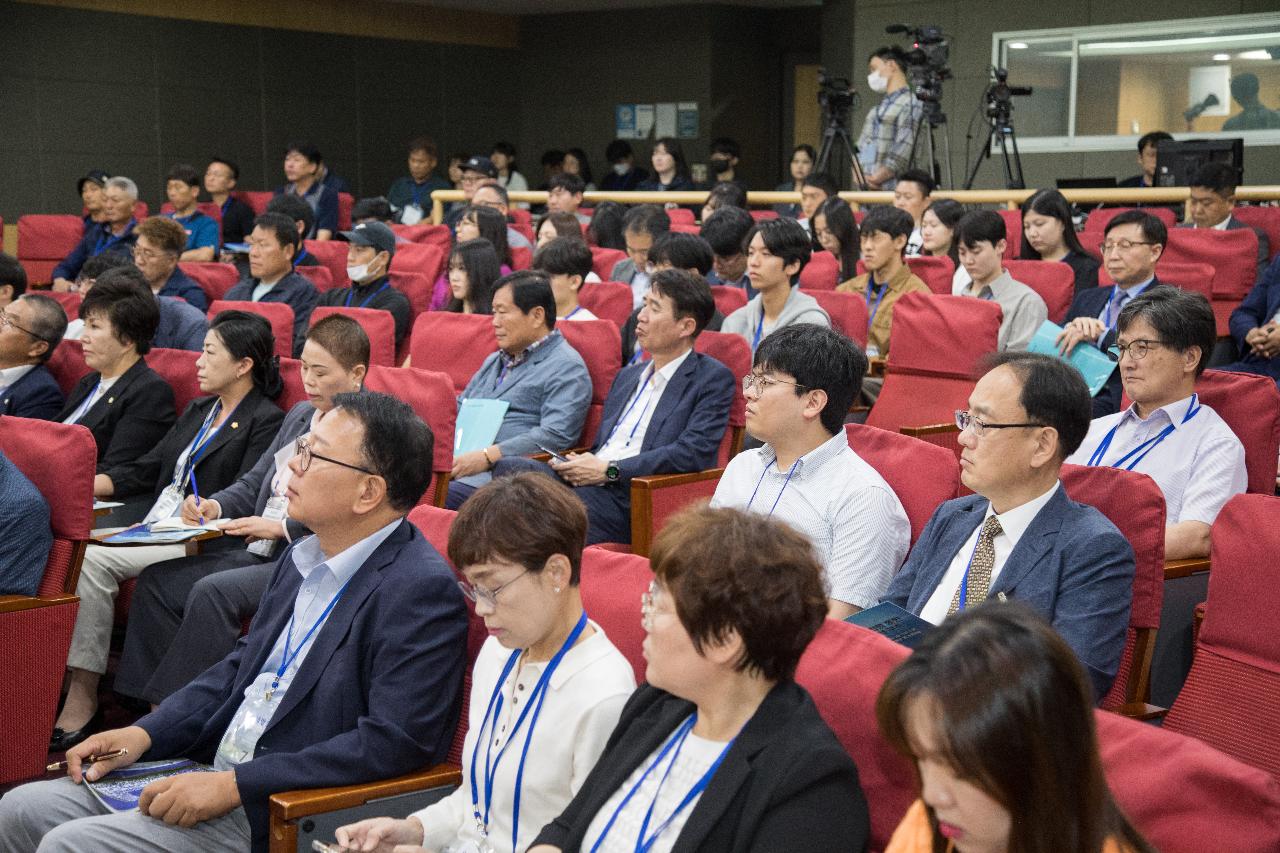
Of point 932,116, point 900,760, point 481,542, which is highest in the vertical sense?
point 932,116

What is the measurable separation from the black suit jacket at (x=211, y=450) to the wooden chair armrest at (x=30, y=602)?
31.2 inches

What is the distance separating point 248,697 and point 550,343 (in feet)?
7.03

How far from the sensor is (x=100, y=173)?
9195 mm

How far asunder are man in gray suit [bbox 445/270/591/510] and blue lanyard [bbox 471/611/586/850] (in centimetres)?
207

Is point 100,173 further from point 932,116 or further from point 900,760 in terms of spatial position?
point 900,760

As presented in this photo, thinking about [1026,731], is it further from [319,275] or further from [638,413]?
[319,275]

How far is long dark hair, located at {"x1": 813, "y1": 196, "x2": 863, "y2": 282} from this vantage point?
5.93 m

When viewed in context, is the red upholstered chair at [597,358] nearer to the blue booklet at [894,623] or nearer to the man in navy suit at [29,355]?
the man in navy suit at [29,355]

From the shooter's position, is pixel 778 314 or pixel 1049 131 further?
pixel 1049 131

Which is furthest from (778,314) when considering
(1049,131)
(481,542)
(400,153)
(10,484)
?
(400,153)

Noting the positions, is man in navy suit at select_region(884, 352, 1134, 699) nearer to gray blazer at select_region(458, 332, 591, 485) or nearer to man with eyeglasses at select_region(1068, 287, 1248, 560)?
man with eyeglasses at select_region(1068, 287, 1248, 560)

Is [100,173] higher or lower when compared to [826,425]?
higher

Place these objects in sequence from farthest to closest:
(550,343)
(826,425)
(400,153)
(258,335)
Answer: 1. (400,153)
2. (550,343)
3. (258,335)
4. (826,425)

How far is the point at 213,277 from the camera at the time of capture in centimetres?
636
